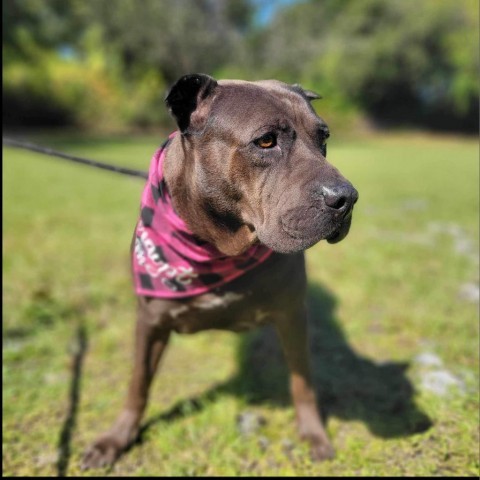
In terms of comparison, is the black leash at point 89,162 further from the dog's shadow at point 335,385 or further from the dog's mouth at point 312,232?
the dog's shadow at point 335,385

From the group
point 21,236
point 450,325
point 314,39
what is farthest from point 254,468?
point 314,39

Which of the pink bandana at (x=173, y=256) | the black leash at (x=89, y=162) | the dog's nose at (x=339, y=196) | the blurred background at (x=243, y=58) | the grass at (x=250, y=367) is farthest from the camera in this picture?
the blurred background at (x=243, y=58)

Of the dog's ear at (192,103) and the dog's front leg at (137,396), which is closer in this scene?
the dog's ear at (192,103)

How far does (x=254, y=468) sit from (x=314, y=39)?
3048cm

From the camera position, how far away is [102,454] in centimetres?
241

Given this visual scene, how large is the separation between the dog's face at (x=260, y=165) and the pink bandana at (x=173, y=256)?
0.35 feet

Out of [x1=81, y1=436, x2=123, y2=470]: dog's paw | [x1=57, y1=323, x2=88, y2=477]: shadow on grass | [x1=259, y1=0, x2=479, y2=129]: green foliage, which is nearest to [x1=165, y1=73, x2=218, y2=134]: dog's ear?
[x1=81, y1=436, x2=123, y2=470]: dog's paw

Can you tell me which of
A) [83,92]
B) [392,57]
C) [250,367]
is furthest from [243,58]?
[250,367]

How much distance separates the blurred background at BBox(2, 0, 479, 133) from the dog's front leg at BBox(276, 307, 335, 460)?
18028mm

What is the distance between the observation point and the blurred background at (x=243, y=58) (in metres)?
22.5

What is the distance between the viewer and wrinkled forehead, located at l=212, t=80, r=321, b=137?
6.23ft

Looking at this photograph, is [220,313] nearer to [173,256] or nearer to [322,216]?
[173,256]

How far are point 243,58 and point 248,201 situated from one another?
2318cm

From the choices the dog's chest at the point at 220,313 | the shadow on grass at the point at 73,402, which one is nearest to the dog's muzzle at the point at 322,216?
the dog's chest at the point at 220,313
